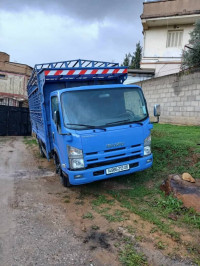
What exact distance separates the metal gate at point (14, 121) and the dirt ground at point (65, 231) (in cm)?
1111

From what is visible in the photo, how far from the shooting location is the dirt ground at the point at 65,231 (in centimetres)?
265

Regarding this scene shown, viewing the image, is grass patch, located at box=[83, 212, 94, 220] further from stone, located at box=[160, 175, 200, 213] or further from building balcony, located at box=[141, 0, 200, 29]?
building balcony, located at box=[141, 0, 200, 29]

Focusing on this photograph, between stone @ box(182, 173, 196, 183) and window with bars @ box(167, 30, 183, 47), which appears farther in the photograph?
window with bars @ box(167, 30, 183, 47)

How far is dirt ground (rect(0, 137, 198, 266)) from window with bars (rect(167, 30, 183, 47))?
15059 millimetres

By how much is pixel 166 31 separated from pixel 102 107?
15.2 metres

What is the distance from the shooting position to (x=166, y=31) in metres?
16.8

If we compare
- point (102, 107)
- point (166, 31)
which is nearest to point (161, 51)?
point (166, 31)

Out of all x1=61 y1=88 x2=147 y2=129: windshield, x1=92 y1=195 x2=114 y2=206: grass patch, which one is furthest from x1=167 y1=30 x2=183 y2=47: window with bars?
x1=92 y1=195 x2=114 y2=206: grass patch

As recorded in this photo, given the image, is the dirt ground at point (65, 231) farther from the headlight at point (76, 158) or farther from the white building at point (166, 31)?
the white building at point (166, 31)

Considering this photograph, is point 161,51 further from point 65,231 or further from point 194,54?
point 65,231

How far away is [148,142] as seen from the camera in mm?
4484

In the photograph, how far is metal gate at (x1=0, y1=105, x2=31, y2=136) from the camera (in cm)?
1509

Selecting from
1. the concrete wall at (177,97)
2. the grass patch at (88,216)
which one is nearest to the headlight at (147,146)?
the grass patch at (88,216)

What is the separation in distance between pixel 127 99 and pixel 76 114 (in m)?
1.20
